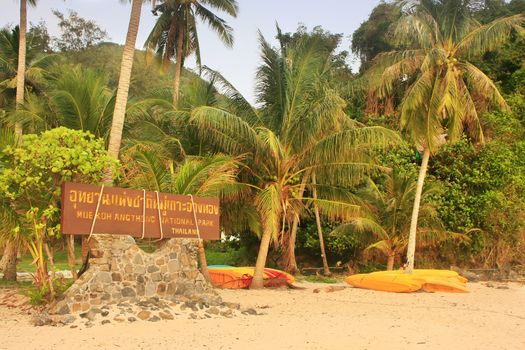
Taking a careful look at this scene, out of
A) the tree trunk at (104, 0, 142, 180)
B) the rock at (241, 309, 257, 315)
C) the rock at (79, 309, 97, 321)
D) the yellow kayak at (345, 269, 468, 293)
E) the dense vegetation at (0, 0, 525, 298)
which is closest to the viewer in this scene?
the rock at (79, 309, 97, 321)

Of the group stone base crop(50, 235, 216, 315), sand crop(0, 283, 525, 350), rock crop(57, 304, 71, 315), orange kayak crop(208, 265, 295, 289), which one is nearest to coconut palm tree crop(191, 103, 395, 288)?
orange kayak crop(208, 265, 295, 289)

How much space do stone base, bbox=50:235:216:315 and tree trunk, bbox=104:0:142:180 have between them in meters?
2.66

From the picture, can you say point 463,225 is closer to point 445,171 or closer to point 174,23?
point 445,171

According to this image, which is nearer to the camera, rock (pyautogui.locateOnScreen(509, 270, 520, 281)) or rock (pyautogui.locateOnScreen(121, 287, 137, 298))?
rock (pyautogui.locateOnScreen(121, 287, 137, 298))

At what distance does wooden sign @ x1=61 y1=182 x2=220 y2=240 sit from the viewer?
9688 mm

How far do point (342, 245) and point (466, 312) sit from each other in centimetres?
969

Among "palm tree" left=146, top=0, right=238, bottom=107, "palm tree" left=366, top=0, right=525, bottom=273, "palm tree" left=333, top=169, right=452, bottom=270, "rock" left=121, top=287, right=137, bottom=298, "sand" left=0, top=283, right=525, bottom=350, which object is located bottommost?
"sand" left=0, top=283, right=525, bottom=350

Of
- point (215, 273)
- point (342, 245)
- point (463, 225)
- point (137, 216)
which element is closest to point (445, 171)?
point (463, 225)

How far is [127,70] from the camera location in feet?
46.2

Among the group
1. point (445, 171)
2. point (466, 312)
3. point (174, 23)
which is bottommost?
point (466, 312)

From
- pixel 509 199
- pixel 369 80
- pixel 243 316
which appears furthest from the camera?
pixel 509 199

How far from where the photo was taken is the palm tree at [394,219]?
18844mm

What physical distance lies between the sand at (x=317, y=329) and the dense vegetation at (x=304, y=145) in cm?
254

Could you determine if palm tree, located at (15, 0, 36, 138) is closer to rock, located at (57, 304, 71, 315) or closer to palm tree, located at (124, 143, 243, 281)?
palm tree, located at (124, 143, 243, 281)
